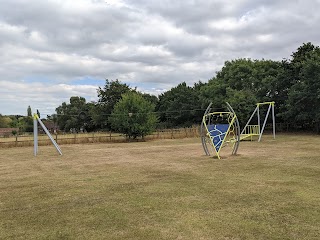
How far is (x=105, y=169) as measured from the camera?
10.6 metres

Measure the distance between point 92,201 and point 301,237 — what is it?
3774 mm

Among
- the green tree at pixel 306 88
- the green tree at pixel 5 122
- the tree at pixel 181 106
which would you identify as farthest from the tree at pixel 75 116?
the green tree at pixel 306 88

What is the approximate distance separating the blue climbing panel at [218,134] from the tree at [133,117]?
544 inches

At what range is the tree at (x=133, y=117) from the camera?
26828 millimetres

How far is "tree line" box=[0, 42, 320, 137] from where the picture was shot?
1049 inches

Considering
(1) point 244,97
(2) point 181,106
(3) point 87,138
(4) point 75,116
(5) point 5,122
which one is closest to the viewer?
(3) point 87,138

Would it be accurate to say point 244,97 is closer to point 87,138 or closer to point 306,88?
point 306,88

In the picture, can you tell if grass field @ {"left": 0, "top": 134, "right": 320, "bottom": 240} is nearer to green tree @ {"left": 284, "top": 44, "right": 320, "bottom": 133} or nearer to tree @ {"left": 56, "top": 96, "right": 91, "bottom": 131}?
green tree @ {"left": 284, "top": 44, "right": 320, "bottom": 133}

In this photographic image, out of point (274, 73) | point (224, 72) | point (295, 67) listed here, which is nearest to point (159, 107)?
point (224, 72)

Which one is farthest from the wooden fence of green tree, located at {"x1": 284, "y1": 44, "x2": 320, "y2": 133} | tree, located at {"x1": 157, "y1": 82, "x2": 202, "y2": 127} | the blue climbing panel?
the blue climbing panel

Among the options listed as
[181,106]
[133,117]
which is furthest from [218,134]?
[181,106]

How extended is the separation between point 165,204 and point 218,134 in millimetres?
8106

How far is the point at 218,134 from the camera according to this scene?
13562mm

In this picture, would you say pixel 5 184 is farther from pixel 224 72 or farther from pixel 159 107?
pixel 159 107
